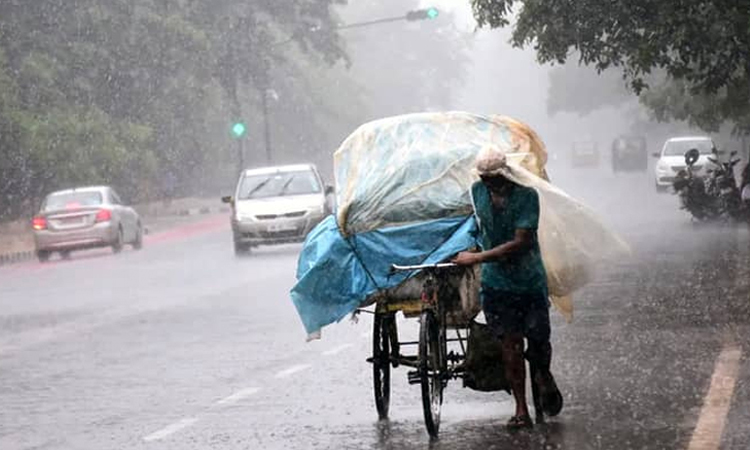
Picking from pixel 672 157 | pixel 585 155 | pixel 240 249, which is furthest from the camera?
pixel 585 155

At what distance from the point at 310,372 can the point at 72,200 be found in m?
26.0

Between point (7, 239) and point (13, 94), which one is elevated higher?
point (13, 94)

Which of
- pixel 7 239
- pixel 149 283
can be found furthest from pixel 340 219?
pixel 7 239

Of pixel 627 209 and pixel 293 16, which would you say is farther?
pixel 293 16

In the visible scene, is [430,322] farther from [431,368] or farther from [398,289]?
[398,289]

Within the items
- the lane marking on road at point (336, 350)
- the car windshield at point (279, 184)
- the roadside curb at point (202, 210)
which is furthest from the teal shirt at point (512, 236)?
the roadside curb at point (202, 210)

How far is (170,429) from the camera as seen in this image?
11383 millimetres

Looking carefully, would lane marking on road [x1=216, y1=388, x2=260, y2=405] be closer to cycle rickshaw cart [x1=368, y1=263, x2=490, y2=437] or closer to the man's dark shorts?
cycle rickshaw cart [x1=368, y1=263, x2=490, y2=437]

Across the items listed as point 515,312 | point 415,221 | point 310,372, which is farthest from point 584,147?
point 515,312

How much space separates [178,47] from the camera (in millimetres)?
59875

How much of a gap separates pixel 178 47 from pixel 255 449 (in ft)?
165

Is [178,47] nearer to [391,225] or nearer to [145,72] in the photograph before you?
[145,72]

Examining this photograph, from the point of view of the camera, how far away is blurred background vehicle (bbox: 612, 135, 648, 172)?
315ft

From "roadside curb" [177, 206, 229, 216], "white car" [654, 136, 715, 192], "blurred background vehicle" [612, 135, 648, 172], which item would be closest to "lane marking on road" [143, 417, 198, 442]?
"white car" [654, 136, 715, 192]
